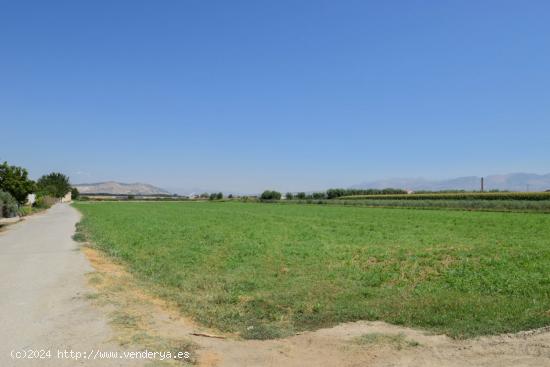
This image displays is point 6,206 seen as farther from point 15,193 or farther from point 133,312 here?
point 133,312

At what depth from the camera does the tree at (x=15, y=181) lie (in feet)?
158

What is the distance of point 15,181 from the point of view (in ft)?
160

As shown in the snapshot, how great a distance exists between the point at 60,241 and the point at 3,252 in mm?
3465

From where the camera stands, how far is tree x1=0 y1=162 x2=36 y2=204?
4816 centimetres

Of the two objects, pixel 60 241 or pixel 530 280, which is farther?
pixel 60 241

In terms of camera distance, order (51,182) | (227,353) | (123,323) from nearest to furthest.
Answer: (227,353)
(123,323)
(51,182)

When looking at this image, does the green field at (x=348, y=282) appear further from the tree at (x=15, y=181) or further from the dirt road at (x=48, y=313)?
the tree at (x=15, y=181)

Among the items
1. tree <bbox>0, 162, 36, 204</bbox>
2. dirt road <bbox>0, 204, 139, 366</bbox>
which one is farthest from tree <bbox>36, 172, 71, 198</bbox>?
dirt road <bbox>0, 204, 139, 366</bbox>

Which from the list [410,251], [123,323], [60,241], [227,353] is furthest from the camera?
[60,241]

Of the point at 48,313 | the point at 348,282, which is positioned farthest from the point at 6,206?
the point at 348,282

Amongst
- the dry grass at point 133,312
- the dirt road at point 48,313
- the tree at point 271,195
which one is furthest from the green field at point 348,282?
the tree at point 271,195

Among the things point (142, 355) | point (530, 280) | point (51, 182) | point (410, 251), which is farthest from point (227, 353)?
point (51, 182)

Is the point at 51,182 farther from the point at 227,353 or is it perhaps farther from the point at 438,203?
the point at 227,353

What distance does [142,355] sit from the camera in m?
5.77
